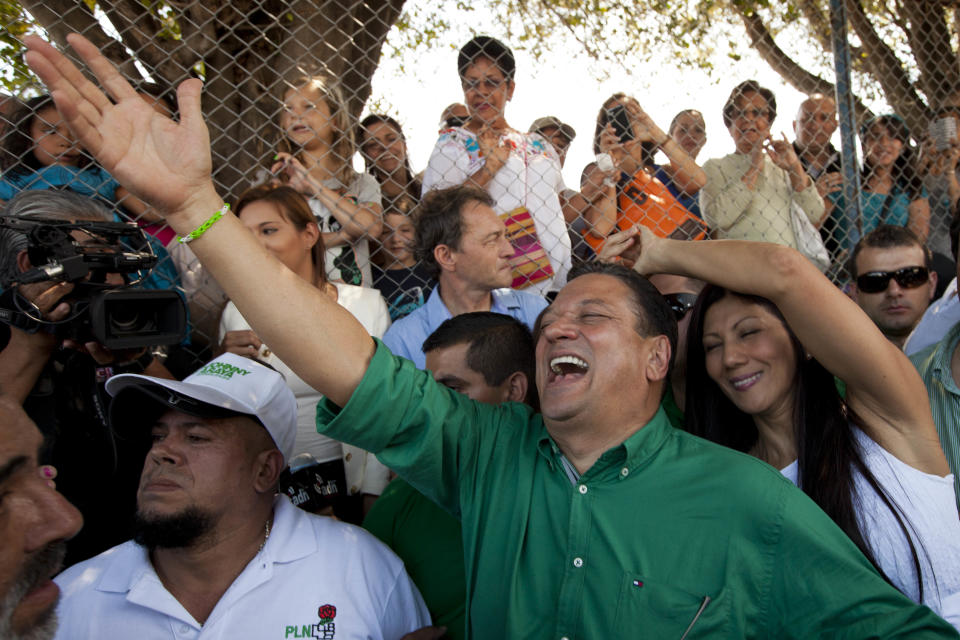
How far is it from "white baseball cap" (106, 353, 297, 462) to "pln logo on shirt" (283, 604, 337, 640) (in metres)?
0.48

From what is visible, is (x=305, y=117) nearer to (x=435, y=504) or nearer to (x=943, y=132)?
(x=435, y=504)

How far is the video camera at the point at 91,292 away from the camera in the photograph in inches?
77.2

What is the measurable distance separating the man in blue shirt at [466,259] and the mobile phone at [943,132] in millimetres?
3186

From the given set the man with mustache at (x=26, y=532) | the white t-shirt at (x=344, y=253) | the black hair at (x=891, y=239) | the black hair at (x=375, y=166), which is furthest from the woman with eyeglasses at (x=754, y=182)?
the man with mustache at (x=26, y=532)

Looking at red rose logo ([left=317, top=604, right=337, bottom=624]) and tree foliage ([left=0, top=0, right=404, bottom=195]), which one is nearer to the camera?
red rose logo ([left=317, top=604, right=337, bottom=624])

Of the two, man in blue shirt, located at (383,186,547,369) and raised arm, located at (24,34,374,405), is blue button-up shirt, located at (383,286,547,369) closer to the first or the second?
man in blue shirt, located at (383,186,547,369)

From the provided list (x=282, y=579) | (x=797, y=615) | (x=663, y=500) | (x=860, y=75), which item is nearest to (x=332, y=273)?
(x=282, y=579)

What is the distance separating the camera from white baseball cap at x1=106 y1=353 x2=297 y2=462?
1.94 metres

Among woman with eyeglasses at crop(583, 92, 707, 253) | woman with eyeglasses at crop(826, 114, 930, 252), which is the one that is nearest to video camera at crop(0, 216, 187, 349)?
woman with eyeglasses at crop(583, 92, 707, 253)

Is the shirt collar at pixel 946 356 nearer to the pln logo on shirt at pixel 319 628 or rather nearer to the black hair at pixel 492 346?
the black hair at pixel 492 346

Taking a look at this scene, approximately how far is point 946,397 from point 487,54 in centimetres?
254

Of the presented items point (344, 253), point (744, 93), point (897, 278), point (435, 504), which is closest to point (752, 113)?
point (744, 93)

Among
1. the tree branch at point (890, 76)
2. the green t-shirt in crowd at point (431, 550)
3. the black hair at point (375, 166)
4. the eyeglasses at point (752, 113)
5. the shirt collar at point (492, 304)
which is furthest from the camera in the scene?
the tree branch at point (890, 76)

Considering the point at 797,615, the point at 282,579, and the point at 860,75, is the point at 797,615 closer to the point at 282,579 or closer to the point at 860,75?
the point at 282,579
